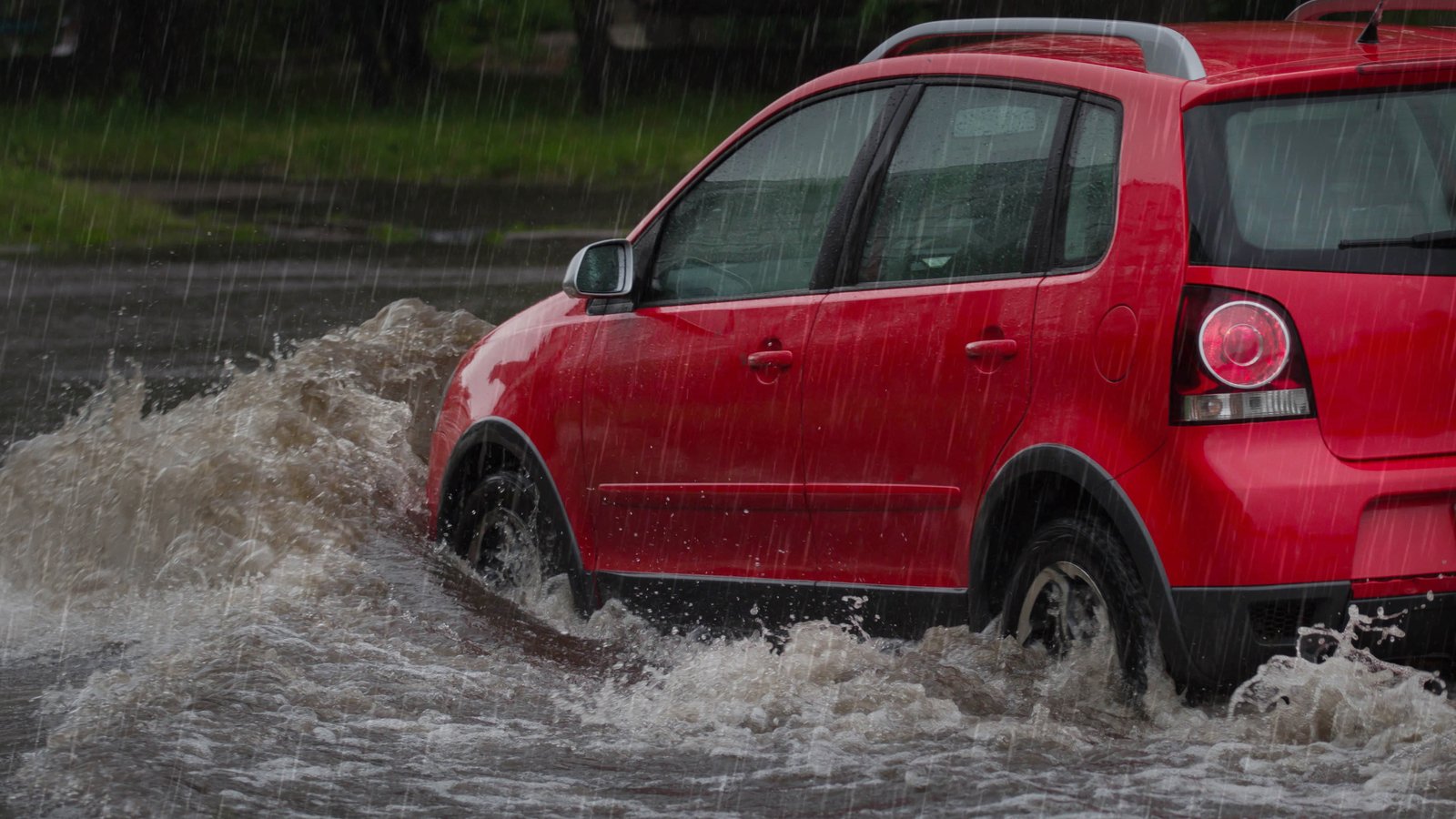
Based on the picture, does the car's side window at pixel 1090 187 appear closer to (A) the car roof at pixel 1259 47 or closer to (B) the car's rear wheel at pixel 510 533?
(A) the car roof at pixel 1259 47

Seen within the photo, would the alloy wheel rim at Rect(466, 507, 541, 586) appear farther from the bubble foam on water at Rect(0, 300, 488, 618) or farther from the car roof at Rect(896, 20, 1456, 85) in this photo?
the car roof at Rect(896, 20, 1456, 85)

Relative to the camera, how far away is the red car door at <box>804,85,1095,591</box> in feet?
15.1

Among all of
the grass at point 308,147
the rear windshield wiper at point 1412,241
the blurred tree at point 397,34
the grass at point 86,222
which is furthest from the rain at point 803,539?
the blurred tree at point 397,34

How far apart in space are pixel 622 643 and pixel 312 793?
1656mm

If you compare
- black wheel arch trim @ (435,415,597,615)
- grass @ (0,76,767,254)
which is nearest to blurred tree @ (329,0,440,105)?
grass @ (0,76,767,254)

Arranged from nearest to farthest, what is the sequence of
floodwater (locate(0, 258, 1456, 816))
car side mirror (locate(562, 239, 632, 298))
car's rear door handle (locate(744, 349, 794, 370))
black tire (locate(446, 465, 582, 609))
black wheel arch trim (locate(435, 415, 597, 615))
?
floodwater (locate(0, 258, 1456, 816)) → car's rear door handle (locate(744, 349, 794, 370)) → car side mirror (locate(562, 239, 632, 298)) → black wheel arch trim (locate(435, 415, 597, 615)) → black tire (locate(446, 465, 582, 609))

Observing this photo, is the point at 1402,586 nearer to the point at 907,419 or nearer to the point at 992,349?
the point at 992,349

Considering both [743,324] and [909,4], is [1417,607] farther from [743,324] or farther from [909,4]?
[909,4]

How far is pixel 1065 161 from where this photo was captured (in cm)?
459

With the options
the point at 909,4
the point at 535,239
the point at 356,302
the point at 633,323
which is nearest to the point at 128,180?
the point at 535,239

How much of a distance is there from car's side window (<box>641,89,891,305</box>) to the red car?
0.01 m

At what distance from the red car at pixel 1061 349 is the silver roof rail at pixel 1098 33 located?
0.5 inches

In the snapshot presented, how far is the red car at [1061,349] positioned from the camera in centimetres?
405

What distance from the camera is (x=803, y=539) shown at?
518cm
